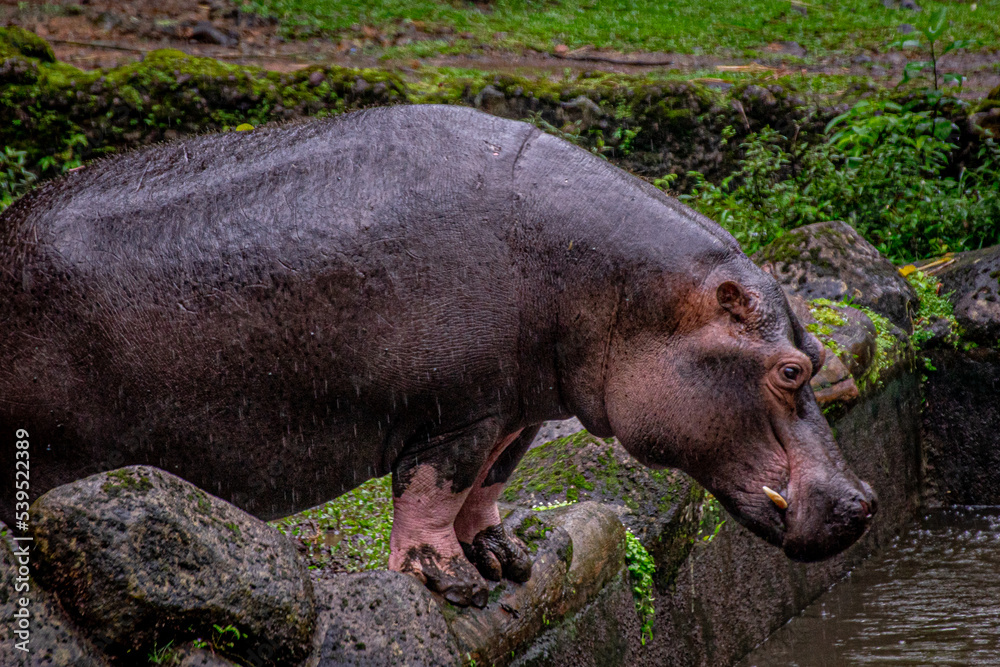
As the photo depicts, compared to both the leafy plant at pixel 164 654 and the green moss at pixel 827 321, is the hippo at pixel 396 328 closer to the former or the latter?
the leafy plant at pixel 164 654

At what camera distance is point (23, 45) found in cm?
812

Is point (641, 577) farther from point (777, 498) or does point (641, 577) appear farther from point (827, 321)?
point (827, 321)

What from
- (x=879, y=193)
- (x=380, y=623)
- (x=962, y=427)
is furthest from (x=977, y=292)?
(x=380, y=623)

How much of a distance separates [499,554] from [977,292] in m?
5.31

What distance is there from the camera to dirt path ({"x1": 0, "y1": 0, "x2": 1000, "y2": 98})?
11.5 m

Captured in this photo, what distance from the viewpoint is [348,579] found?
3170 millimetres

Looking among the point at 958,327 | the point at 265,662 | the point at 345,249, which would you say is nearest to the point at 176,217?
the point at 345,249

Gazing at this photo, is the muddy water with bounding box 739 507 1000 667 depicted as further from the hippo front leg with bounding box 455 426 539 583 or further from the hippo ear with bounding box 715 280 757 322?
the hippo ear with bounding box 715 280 757 322

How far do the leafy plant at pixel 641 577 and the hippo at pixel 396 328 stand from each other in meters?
1.27

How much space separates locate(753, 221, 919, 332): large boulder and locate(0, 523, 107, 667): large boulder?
5821 mm

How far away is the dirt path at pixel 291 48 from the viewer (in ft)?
37.7

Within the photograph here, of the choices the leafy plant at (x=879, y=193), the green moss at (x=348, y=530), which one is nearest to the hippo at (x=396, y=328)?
the green moss at (x=348, y=530)

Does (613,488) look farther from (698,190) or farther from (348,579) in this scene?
(698,190)

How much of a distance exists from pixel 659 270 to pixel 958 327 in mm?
5063
